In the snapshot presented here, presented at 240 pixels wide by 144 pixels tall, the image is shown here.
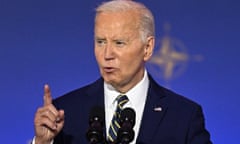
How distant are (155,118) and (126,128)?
424 mm

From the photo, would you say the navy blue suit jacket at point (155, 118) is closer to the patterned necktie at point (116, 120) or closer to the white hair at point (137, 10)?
the patterned necktie at point (116, 120)

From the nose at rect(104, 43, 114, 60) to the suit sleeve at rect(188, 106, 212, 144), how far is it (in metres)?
0.35

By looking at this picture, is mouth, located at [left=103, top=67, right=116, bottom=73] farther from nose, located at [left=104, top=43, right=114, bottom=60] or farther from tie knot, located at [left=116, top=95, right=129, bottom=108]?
tie knot, located at [left=116, top=95, right=129, bottom=108]

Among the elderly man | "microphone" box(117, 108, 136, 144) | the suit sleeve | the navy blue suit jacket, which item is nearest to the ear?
the elderly man

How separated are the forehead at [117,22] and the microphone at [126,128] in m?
0.36

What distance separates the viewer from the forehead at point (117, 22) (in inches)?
62.2

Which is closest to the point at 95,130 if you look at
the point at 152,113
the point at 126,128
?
the point at 126,128

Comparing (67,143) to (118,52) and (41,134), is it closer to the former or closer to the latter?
(41,134)

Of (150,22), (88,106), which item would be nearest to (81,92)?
(88,106)

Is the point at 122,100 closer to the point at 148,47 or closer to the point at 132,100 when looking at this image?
the point at 132,100

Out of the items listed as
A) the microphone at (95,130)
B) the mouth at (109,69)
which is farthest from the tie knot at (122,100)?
the microphone at (95,130)

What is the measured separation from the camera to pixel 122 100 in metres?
1.68

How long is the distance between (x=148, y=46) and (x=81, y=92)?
0.28 metres

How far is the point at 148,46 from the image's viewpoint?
1721 millimetres
